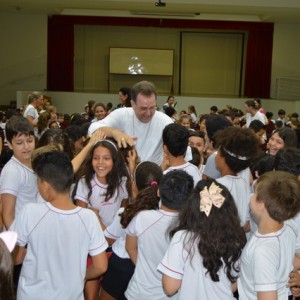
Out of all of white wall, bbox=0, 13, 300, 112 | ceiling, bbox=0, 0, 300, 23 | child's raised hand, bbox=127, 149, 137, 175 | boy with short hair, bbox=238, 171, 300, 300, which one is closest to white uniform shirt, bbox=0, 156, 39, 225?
child's raised hand, bbox=127, 149, 137, 175

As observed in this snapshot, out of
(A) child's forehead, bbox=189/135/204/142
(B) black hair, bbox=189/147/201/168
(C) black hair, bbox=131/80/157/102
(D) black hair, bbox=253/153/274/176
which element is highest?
(C) black hair, bbox=131/80/157/102

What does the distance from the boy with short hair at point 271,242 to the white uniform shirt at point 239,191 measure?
2.26ft

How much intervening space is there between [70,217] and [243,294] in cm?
90

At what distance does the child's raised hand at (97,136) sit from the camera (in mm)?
3398

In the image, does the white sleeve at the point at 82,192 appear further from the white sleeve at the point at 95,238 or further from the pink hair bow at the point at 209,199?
the pink hair bow at the point at 209,199

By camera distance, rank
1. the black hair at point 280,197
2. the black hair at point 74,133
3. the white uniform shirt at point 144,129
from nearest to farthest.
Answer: the black hair at point 280,197, the white uniform shirt at point 144,129, the black hair at point 74,133

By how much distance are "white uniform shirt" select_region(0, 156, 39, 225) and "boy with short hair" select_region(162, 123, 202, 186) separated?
92 cm

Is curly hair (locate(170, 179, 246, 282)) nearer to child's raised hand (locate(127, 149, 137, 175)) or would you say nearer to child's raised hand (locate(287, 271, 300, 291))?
child's raised hand (locate(287, 271, 300, 291))

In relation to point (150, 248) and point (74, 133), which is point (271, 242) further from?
point (74, 133)

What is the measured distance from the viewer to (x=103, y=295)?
3094 mm

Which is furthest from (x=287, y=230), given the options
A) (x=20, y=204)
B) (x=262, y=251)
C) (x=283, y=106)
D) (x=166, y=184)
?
(x=283, y=106)

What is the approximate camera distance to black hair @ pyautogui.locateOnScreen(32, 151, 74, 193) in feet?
8.00

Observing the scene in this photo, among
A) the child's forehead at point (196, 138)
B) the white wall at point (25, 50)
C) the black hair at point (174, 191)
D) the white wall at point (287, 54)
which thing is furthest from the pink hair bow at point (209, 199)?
the white wall at point (287, 54)

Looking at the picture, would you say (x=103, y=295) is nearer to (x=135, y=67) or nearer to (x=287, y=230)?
(x=287, y=230)
